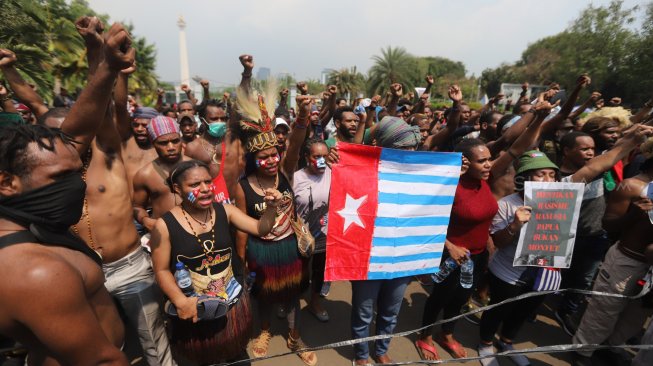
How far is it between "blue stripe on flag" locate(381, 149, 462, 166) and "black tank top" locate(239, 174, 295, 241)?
3.19 ft

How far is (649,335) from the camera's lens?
2.34m

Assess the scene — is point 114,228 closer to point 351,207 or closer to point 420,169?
point 351,207

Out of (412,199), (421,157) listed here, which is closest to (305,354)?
(412,199)

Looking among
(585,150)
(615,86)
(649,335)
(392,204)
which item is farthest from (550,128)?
(615,86)

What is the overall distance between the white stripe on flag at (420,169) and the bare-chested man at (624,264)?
1.38 meters

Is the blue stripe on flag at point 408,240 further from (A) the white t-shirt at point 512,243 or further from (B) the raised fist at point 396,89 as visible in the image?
(B) the raised fist at point 396,89

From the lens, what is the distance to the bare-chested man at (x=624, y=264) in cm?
253

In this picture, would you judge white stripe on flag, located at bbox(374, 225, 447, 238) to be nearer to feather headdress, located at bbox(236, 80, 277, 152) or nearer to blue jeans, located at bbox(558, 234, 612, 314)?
feather headdress, located at bbox(236, 80, 277, 152)

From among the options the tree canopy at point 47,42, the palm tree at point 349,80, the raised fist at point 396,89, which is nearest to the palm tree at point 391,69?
the palm tree at point 349,80

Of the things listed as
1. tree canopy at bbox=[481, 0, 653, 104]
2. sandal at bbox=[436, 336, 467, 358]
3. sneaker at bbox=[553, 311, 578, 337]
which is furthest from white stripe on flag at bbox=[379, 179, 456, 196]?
tree canopy at bbox=[481, 0, 653, 104]

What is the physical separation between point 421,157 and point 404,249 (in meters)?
0.77

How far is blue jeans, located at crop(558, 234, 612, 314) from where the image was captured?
3.53 meters

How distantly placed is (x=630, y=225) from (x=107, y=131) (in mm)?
4136

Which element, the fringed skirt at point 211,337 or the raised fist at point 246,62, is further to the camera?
the raised fist at point 246,62
